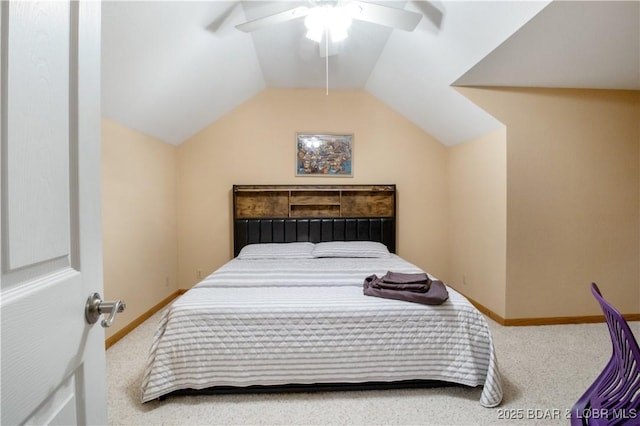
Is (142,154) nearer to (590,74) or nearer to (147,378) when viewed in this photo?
(147,378)

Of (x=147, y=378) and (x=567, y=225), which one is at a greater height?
(x=567, y=225)

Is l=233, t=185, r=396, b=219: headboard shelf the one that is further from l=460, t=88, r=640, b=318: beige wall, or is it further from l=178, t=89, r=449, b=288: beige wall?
l=460, t=88, r=640, b=318: beige wall

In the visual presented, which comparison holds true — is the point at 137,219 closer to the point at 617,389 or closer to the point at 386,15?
the point at 386,15

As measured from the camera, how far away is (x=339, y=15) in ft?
5.94

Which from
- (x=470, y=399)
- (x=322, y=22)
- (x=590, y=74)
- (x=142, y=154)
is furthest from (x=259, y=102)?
(x=470, y=399)

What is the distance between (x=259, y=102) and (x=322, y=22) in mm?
2023

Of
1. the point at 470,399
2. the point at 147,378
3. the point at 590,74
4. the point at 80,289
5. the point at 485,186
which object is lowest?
the point at 470,399

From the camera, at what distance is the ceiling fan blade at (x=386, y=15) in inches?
66.9

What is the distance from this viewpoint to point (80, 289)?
25.2 inches

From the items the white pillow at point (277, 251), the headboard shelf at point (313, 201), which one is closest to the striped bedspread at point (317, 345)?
the white pillow at point (277, 251)

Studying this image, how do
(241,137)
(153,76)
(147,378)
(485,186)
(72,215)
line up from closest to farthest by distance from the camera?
(72,215) < (147,378) < (153,76) < (485,186) < (241,137)

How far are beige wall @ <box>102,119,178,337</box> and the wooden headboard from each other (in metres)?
0.81

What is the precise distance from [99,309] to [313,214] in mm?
3046

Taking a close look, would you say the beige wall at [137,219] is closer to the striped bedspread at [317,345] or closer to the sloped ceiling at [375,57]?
the sloped ceiling at [375,57]
